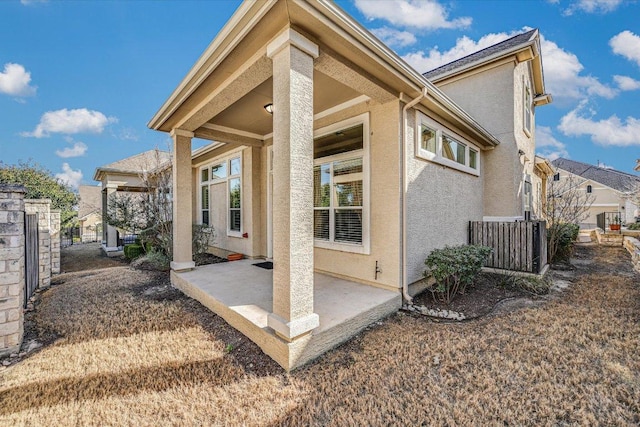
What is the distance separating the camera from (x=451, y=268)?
474 cm

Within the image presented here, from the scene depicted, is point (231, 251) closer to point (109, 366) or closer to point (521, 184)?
point (109, 366)

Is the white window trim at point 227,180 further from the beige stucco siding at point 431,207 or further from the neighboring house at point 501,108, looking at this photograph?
Result: the neighboring house at point 501,108

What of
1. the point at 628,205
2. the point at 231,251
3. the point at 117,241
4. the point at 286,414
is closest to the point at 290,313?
the point at 286,414

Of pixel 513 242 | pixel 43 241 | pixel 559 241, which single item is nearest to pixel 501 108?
pixel 513 242

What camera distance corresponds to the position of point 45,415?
7.64 feet

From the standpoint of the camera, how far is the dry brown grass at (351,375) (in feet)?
7.57

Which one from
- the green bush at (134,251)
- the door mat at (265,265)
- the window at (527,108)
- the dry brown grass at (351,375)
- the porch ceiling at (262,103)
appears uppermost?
the window at (527,108)

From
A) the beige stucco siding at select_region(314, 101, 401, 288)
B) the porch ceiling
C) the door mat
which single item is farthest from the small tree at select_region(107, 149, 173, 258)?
the beige stucco siding at select_region(314, 101, 401, 288)

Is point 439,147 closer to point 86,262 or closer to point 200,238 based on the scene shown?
point 200,238

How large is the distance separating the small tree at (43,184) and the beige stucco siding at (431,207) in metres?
20.6

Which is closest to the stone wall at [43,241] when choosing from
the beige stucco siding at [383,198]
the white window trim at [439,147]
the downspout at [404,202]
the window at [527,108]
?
the beige stucco siding at [383,198]

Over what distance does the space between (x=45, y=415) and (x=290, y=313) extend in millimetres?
2236

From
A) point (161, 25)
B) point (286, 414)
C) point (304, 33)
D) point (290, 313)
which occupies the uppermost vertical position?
point (161, 25)

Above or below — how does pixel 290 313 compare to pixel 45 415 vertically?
above
